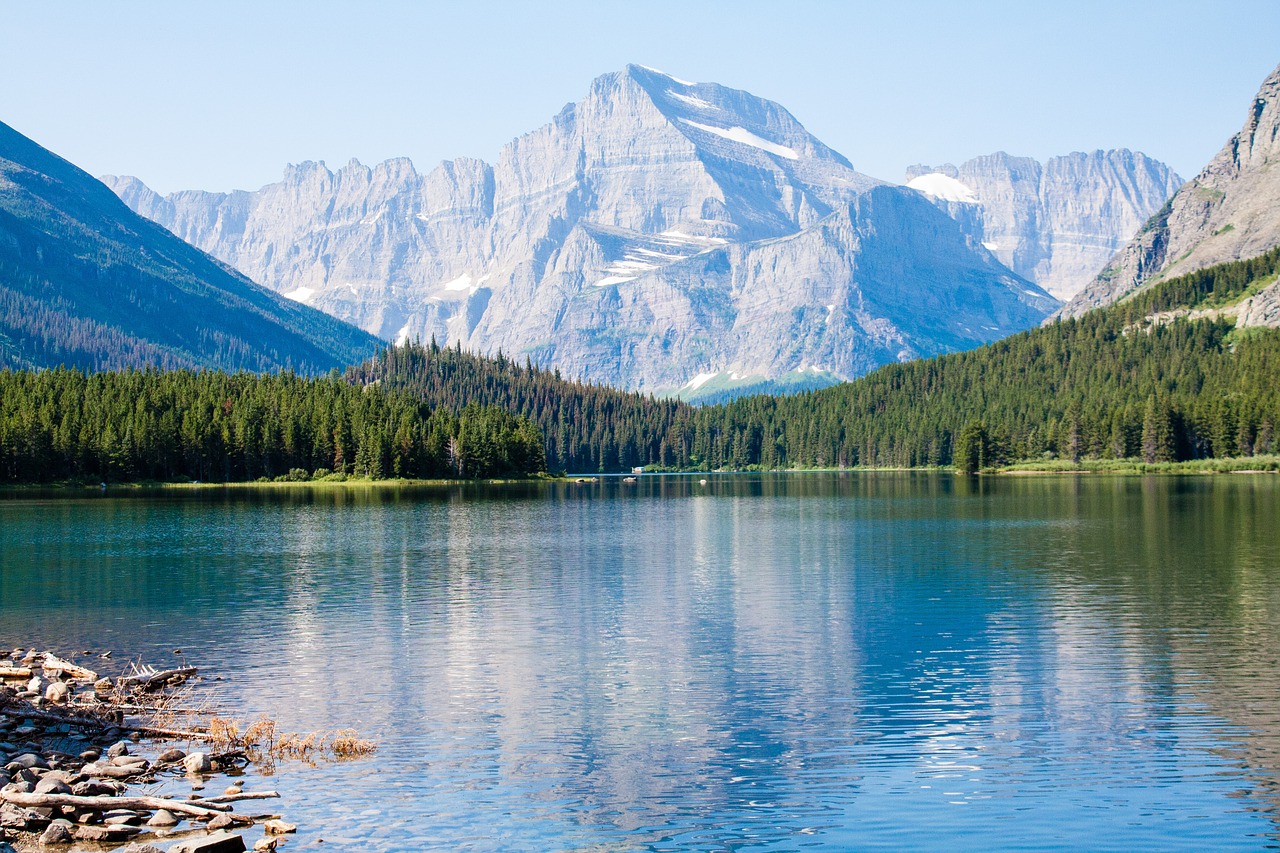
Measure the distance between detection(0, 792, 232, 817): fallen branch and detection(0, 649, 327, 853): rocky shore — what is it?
23 millimetres

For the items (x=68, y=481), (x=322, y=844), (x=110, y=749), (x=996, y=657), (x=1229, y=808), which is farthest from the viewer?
(x=68, y=481)

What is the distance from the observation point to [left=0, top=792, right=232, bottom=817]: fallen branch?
26.1 meters

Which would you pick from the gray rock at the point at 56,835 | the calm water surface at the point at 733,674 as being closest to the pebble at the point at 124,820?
the gray rock at the point at 56,835

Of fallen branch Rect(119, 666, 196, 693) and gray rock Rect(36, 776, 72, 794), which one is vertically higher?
fallen branch Rect(119, 666, 196, 693)

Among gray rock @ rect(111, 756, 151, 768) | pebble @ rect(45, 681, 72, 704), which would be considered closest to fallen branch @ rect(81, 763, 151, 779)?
gray rock @ rect(111, 756, 151, 768)

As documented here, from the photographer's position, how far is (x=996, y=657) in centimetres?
4578

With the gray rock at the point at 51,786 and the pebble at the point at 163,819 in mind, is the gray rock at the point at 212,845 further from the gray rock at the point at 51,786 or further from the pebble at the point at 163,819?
the gray rock at the point at 51,786

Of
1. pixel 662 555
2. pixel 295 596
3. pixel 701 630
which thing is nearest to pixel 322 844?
pixel 701 630

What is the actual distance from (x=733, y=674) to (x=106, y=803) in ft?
74.9

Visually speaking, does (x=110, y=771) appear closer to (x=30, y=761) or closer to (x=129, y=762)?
(x=129, y=762)

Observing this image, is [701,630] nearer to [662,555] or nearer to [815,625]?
[815,625]

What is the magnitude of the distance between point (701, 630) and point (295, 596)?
79.6 feet

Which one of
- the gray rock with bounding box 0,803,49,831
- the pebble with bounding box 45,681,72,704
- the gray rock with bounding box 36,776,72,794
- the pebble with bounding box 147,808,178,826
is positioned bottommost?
the pebble with bounding box 147,808,178,826

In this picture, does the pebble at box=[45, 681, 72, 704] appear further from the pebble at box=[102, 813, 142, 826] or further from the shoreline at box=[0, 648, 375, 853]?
the pebble at box=[102, 813, 142, 826]
